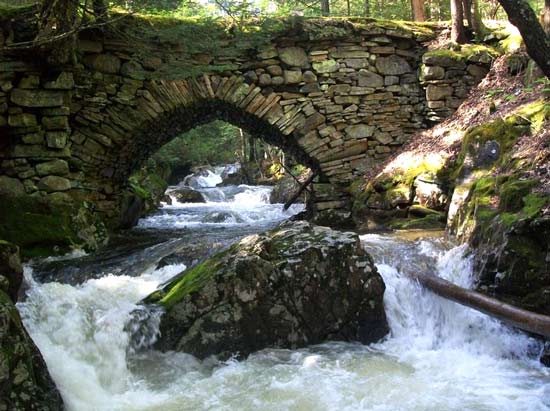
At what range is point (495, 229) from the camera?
4.79 meters

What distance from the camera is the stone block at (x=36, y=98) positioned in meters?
7.04

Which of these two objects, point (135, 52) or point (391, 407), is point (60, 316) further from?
point (135, 52)

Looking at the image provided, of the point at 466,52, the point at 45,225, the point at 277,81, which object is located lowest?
the point at 45,225

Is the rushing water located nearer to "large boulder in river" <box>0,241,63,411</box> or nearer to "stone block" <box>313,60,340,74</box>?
"large boulder in river" <box>0,241,63,411</box>

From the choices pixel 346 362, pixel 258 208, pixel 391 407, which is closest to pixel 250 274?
pixel 346 362

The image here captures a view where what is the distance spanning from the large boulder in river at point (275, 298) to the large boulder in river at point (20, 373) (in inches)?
46.9

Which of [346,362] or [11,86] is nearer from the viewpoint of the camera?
[346,362]

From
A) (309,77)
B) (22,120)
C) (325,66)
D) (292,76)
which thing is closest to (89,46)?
(22,120)

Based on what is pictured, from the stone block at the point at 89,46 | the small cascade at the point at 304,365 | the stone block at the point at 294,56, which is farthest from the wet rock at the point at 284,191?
the small cascade at the point at 304,365

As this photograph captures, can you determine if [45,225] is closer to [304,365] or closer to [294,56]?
[304,365]

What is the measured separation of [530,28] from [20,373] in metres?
5.14

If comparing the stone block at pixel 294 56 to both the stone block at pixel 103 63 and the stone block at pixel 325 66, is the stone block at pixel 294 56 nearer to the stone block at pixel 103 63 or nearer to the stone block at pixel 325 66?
the stone block at pixel 325 66

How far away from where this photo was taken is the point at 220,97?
8594 mm

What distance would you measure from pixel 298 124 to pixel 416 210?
286 centimetres
